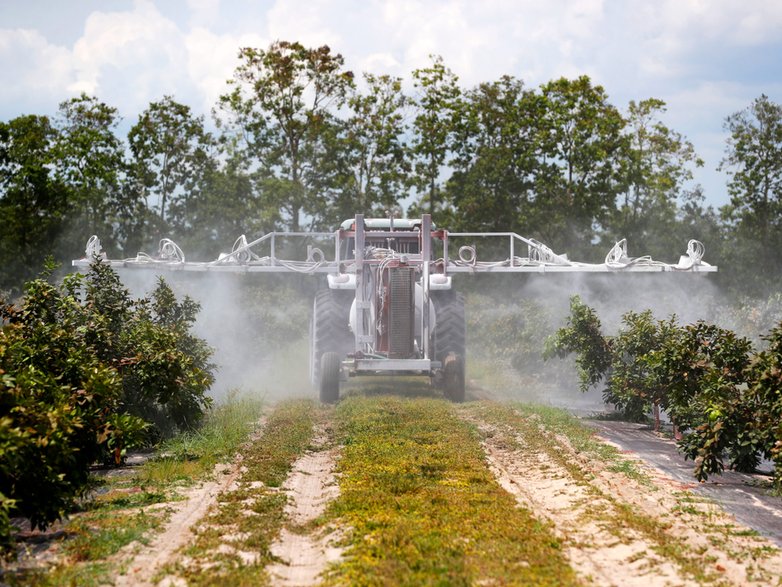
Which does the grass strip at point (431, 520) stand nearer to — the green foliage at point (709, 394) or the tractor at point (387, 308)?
the green foliage at point (709, 394)

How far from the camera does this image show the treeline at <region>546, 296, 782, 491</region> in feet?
43.2

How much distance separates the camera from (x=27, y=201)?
4528 centimetres

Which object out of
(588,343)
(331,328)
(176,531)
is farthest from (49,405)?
(588,343)

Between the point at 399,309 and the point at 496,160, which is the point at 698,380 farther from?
the point at 496,160

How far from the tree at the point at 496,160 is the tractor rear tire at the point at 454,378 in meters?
21.3

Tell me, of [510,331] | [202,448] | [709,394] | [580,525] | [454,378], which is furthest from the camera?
[510,331]

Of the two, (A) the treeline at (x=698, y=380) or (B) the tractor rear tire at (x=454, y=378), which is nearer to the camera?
(A) the treeline at (x=698, y=380)

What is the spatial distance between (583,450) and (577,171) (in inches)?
1172

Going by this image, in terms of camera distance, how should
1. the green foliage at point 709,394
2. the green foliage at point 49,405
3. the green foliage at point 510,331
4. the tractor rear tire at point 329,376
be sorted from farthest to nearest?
the green foliage at point 510,331
the tractor rear tire at point 329,376
the green foliage at point 709,394
the green foliage at point 49,405

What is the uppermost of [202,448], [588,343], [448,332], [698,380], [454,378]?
[448,332]

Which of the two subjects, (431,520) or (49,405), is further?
(49,405)

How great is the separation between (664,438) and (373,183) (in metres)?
28.5

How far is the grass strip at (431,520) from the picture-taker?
8.60 m

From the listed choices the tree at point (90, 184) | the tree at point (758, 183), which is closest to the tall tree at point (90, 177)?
the tree at point (90, 184)
